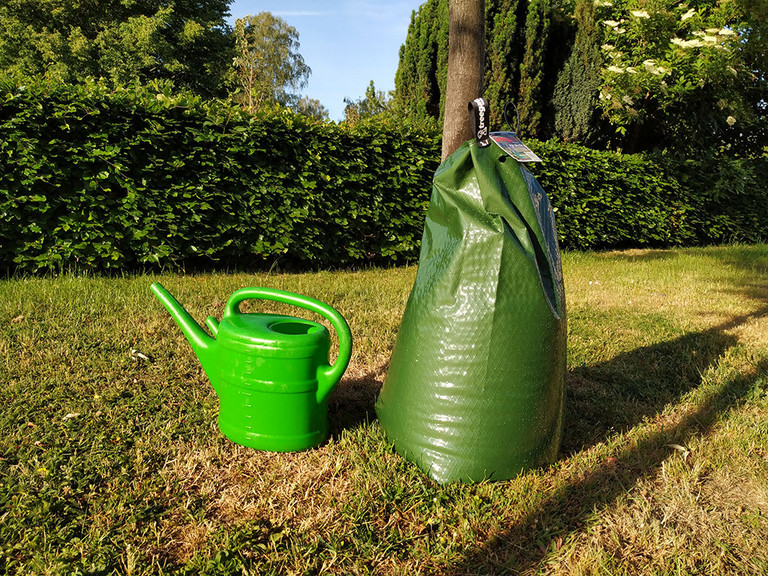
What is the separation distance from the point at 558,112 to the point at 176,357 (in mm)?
8197

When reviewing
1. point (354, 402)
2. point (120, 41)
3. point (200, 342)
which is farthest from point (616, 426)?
point (120, 41)

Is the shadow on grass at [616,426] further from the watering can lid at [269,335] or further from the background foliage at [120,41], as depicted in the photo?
the background foliage at [120,41]

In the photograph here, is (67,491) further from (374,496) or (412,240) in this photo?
(412,240)

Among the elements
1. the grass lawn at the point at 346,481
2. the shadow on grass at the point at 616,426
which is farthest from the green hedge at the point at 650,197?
the grass lawn at the point at 346,481

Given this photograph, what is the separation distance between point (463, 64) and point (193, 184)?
2712 millimetres

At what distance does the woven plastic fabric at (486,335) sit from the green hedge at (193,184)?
3613mm

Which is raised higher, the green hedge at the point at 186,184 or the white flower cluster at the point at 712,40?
the white flower cluster at the point at 712,40

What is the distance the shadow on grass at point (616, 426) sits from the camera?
161cm

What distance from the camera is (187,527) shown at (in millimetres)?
1614

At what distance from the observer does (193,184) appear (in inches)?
A: 196

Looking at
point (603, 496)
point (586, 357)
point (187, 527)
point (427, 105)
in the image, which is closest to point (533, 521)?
point (603, 496)

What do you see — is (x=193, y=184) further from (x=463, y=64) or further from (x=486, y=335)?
(x=486, y=335)

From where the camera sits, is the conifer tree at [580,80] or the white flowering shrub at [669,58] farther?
the conifer tree at [580,80]

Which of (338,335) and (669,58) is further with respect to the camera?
(669,58)
